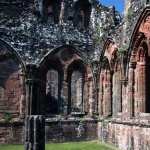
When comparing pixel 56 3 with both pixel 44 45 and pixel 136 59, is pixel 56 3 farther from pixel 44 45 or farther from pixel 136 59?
pixel 136 59

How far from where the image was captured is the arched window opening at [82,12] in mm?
24422

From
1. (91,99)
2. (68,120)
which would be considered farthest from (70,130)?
(91,99)

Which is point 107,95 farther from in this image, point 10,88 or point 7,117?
point 7,117

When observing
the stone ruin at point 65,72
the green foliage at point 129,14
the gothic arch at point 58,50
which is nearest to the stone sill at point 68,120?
the stone ruin at point 65,72

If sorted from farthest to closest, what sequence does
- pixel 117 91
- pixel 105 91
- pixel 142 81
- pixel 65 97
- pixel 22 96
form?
pixel 65 97 → pixel 105 91 → pixel 22 96 → pixel 117 91 → pixel 142 81

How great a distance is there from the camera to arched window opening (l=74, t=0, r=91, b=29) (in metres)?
24.4

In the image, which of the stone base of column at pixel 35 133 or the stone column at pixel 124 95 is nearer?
the stone base of column at pixel 35 133

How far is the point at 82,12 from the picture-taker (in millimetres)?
24797

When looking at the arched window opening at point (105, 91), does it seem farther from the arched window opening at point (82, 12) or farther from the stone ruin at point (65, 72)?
the arched window opening at point (82, 12)

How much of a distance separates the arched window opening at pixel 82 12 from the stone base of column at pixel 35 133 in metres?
14.3

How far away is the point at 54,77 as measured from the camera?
2853 centimetres

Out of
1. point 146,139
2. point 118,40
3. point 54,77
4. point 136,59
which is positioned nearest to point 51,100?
point 54,77

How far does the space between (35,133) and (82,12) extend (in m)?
15.1

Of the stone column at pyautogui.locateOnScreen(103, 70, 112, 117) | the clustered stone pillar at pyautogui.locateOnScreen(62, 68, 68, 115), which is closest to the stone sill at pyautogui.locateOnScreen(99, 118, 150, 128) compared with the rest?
the stone column at pyautogui.locateOnScreen(103, 70, 112, 117)
